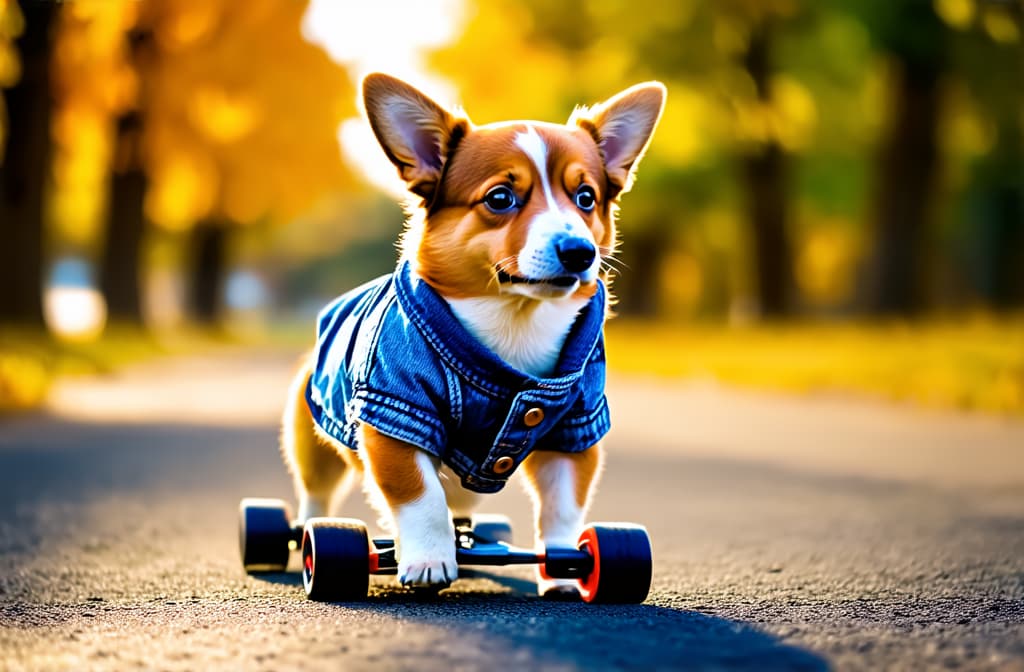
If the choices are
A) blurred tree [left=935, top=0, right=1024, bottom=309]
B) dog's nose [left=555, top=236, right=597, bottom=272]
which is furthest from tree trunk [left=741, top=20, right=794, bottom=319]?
dog's nose [left=555, top=236, right=597, bottom=272]

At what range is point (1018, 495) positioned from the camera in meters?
6.89

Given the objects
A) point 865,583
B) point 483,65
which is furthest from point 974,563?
point 483,65

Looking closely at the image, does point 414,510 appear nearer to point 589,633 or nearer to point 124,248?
point 589,633

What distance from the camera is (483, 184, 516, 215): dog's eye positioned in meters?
3.79

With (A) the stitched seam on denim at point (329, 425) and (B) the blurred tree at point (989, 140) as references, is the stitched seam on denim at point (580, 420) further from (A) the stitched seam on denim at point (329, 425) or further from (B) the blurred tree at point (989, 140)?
(B) the blurred tree at point (989, 140)

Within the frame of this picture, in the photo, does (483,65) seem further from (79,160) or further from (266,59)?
(266,59)

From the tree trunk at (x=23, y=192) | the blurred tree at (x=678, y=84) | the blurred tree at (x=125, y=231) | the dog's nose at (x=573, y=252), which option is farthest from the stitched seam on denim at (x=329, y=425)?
the blurred tree at (x=125, y=231)

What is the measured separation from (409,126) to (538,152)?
1.45 ft

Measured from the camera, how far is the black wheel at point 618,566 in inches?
152

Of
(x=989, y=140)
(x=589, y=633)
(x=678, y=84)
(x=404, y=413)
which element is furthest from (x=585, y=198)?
(x=989, y=140)

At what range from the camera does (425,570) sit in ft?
12.4

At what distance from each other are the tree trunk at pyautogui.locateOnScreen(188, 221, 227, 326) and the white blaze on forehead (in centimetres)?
3320

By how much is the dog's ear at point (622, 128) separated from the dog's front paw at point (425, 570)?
1281 mm

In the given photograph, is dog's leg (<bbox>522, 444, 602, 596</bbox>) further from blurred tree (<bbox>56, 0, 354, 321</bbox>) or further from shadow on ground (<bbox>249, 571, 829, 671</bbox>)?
blurred tree (<bbox>56, 0, 354, 321</bbox>)
